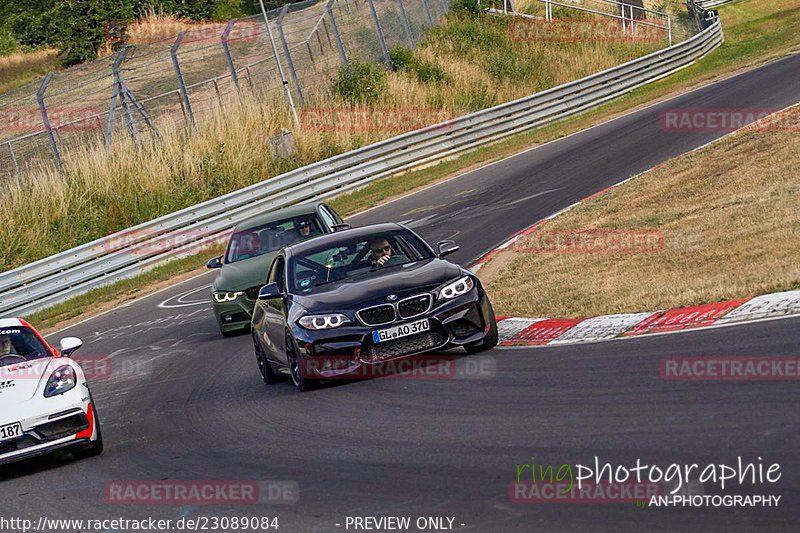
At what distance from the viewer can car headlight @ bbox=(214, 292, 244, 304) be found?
48.9 feet

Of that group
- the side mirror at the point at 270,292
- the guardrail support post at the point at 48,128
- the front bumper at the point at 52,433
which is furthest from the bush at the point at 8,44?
the front bumper at the point at 52,433

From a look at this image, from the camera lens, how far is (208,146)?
100ft

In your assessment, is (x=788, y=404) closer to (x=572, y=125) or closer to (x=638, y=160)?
(x=638, y=160)

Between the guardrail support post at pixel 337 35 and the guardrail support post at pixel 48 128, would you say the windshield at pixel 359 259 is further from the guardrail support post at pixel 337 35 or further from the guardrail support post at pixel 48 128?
the guardrail support post at pixel 337 35

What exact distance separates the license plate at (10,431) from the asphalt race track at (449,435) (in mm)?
417

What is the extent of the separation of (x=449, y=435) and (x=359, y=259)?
3.96 m

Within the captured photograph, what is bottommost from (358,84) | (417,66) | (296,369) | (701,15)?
(701,15)

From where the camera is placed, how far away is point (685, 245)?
44.8 ft

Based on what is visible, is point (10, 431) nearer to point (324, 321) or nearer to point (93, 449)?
point (93, 449)

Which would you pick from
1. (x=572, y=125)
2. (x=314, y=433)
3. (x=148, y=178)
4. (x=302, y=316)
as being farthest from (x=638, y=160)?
(x=314, y=433)

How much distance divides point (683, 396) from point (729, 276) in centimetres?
410

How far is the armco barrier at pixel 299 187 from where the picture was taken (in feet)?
76.5

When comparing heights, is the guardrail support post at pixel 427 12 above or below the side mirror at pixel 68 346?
below

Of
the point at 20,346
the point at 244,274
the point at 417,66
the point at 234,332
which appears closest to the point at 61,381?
the point at 20,346
